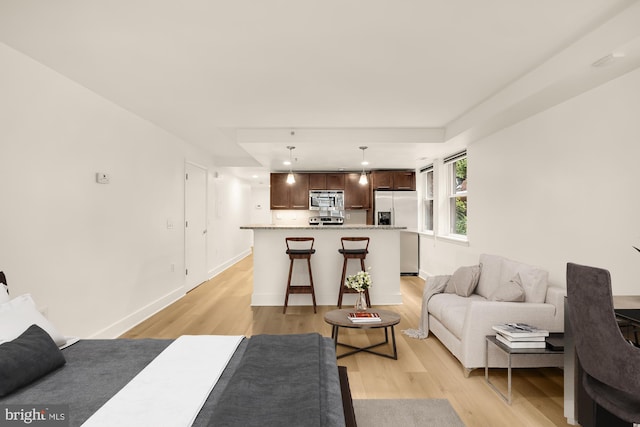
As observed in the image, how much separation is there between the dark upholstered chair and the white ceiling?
1530 mm

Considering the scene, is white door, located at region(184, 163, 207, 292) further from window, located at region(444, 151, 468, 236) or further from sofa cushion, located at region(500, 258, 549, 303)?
sofa cushion, located at region(500, 258, 549, 303)

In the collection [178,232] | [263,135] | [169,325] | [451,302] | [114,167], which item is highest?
[263,135]

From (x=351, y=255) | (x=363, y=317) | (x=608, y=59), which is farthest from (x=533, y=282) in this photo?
(x=351, y=255)

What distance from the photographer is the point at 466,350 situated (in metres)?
2.91

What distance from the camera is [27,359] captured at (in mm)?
1577

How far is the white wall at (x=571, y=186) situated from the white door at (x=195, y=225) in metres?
4.48

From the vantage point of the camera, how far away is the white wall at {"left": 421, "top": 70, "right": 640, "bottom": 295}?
8.80 feet

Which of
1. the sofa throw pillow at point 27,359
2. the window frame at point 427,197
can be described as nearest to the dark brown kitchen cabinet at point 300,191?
the window frame at point 427,197

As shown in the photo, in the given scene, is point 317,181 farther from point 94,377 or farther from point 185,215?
point 94,377

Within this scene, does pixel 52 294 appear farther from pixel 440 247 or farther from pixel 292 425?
pixel 440 247

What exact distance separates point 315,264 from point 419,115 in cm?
246

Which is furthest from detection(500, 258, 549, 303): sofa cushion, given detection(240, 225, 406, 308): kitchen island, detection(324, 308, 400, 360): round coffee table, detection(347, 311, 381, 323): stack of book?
detection(240, 225, 406, 308): kitchen island

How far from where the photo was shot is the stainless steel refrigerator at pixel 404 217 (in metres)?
7.58

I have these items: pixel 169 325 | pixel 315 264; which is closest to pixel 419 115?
pixel 315 264
